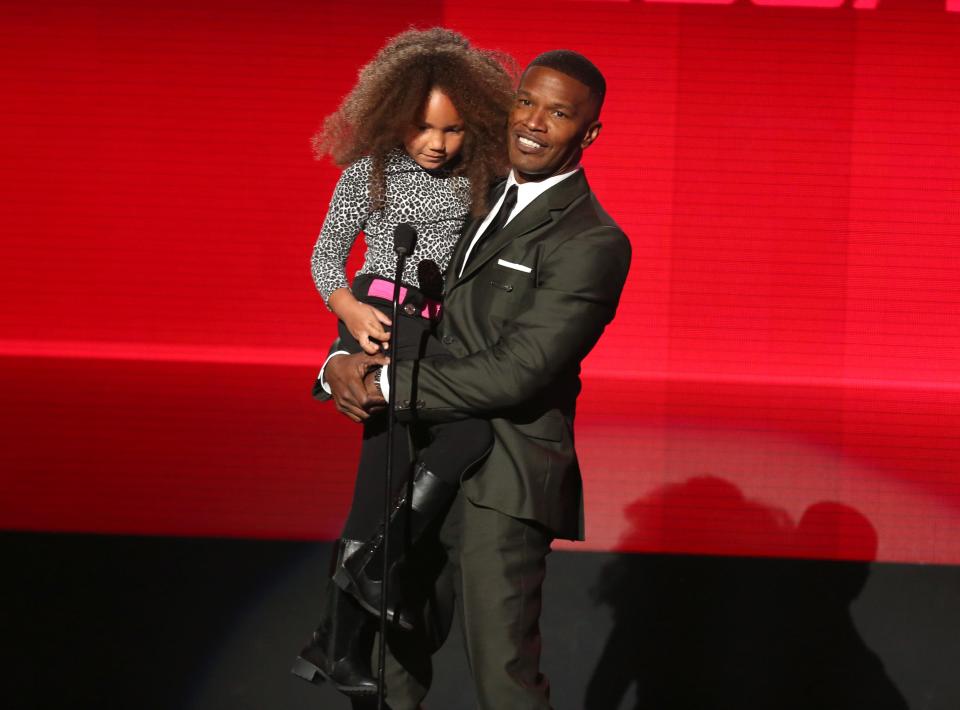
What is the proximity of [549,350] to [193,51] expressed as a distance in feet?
11.8

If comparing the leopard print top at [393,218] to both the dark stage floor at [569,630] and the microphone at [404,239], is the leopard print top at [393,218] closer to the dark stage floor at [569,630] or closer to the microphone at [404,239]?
the microphone at [404,239]

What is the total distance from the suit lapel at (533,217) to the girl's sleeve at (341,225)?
303mm

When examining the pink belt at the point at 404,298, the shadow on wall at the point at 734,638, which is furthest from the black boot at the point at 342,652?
the shadow on wall at the point at 734,638

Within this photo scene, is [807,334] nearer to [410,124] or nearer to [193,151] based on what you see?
[193,151]

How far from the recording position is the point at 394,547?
215cm

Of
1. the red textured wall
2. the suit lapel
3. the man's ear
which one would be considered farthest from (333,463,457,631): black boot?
the red textured wall

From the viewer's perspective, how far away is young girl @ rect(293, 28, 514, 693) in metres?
2.15

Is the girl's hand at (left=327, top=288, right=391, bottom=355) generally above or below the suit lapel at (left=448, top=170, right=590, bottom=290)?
below

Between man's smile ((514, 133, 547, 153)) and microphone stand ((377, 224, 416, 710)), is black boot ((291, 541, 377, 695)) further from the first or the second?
man's smile ((514, 133, 547, 153))

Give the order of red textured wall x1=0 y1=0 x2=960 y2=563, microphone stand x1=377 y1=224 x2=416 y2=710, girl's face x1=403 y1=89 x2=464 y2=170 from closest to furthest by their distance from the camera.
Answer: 1. microphone stand x1=377 y1=224 x2=416 y2=710
2. girl's face x1=403 y1=89 x2=464 y2=170
3. red textured wall x1=0 y1=0 x2=960 y2=563

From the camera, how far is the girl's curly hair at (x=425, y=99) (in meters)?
2.29

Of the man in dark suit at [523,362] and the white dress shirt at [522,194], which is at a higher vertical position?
the white dress shirt at [522,194]

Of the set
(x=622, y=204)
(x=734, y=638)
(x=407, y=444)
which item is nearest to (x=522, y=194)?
(x=407, y=444)

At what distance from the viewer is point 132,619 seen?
3.01 metres
